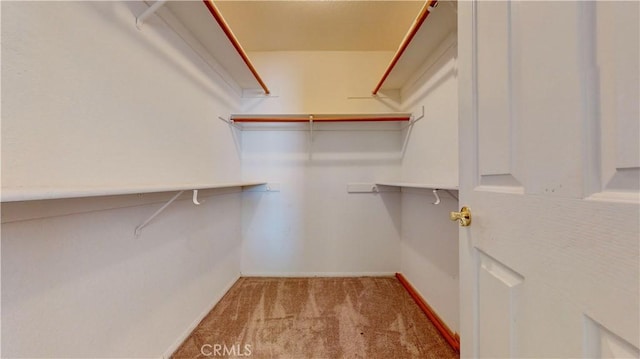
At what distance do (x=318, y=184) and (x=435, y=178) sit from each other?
1.21 metres

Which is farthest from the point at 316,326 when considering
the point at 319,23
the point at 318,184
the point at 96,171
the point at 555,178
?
the point at 319,23

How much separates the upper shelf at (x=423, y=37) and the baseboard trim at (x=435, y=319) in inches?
75.8

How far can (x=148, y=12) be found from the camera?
1.12 m

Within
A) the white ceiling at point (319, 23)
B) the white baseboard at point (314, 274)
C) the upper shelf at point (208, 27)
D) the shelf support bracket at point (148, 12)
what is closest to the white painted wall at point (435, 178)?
the white baseboard at point (314, 274)

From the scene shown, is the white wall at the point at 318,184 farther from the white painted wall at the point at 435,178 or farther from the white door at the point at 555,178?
the white door at the point at 555,178

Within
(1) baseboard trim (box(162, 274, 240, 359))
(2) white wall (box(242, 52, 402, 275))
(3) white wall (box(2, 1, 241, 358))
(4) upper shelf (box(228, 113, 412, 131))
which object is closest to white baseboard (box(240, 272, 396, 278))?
(2) white wall (box(242, 52, 402, 275))

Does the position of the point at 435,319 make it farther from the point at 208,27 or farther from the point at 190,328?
the point at 208,27

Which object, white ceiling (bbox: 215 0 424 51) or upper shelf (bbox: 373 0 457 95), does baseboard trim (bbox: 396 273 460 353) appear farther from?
white ceiling (bbox: 215 0 424 51)

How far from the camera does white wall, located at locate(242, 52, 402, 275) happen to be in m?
2.52

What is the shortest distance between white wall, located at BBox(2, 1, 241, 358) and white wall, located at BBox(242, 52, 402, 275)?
0.99 meters

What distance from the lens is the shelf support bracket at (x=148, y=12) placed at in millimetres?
1106

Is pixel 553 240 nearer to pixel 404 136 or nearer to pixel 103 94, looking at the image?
pixel 103 94

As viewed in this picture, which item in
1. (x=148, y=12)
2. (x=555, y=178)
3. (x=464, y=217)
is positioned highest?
(x=148, y=12)

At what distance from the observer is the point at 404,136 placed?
243 centimetres
